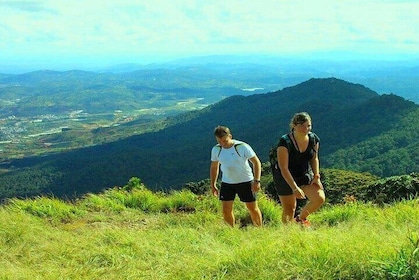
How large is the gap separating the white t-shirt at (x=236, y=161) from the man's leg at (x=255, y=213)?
0.37 meters

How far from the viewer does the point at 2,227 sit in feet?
19.5

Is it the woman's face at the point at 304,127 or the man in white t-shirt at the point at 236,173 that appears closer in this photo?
the woman's face at the point at 304,127

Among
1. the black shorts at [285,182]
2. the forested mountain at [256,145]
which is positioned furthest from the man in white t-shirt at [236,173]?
the forested mountain at [256,145]

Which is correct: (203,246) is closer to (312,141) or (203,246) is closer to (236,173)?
(236,173)

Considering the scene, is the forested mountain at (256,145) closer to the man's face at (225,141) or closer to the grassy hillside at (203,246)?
the grassy hillside at (203,246)

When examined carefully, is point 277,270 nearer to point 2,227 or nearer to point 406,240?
point 406,240

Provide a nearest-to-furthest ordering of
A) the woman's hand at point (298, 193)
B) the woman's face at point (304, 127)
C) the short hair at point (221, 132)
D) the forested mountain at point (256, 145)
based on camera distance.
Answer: the woman's face at point (304, 127) → the woman's hand at point (298, 193) → the short hair at point (221, 132) → the forested mountain at point (256, 145)

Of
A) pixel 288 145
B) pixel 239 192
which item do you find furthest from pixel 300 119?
pixel 239 192

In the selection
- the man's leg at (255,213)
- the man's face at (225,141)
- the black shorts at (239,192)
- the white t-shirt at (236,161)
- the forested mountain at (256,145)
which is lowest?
the forested mountain at (256,145)

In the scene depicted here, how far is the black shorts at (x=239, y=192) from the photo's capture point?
662 centimetres

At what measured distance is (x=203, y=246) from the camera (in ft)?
16.0

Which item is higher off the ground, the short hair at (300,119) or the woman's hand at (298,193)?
the short hair at (300,119)

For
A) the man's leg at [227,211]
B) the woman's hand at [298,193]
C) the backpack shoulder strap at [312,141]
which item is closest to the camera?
the woman's hand at [298,193]

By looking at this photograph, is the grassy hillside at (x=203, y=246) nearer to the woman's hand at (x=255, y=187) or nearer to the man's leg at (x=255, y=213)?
the man's leg at (x=255, y=213)
